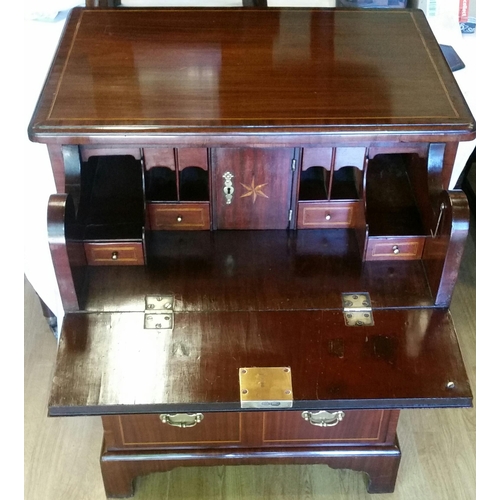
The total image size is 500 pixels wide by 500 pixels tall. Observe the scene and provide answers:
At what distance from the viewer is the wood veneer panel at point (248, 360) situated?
100 centimetres

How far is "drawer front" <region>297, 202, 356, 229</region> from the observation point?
120cm

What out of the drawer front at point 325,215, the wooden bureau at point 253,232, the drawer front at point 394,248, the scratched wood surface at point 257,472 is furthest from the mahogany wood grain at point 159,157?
the scratched wood surface at point 257,472

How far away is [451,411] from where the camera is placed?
5.03 feet

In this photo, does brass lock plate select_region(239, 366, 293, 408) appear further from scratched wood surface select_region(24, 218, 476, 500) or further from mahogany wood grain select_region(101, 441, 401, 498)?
scratched wood surface select_region(24, 218, 476, 500)

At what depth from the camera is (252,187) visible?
3.83ft

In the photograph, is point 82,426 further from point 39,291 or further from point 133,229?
point 133,229

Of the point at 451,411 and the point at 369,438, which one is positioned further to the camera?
the point at 451,411

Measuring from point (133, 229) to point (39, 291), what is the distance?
1.17 ft

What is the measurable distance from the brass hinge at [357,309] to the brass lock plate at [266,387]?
15cm

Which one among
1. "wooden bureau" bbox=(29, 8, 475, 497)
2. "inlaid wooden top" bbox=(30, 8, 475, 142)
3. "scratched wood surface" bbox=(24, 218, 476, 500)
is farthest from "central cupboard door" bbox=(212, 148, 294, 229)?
"scratched wood surface" bbox=(24, 218, 476, 500)

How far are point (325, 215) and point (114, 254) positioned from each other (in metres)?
0.39

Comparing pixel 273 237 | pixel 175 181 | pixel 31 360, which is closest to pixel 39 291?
pixel 31 360

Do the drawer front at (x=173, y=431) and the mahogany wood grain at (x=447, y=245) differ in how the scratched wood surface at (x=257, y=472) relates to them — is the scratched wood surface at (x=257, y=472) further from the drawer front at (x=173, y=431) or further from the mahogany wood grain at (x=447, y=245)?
the mahogany wood grain at (x=447, y=245)

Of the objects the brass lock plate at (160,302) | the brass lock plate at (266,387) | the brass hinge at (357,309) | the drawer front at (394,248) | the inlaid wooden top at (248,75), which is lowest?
the brass lock plate at (266,387)
